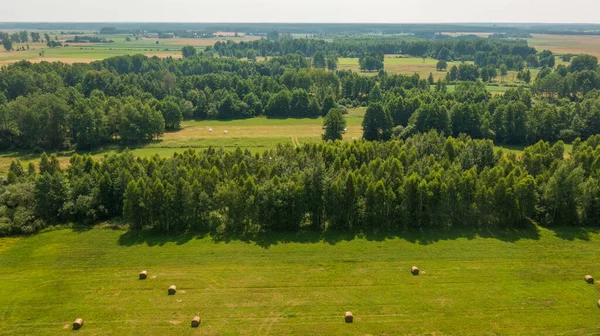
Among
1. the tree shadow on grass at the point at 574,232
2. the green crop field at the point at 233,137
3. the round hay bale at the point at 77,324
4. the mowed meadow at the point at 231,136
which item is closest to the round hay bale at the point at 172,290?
the round hay bale at the point at 77,324

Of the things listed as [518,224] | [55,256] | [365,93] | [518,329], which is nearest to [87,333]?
[55,256]

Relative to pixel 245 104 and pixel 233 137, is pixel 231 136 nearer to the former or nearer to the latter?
pixel 233 137

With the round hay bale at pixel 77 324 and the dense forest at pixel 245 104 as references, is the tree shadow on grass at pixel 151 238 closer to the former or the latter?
the round hay bale at pixel 77 324

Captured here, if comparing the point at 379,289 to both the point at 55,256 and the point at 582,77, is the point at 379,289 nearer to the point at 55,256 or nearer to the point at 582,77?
the point at 55,256

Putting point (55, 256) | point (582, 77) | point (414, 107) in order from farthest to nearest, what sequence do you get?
point (582, 77) < point (414, 107) < point (55, 256)

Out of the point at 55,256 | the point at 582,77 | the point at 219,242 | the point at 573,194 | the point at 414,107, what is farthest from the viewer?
the point at 582,77

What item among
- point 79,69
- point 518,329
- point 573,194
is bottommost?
point 518,329

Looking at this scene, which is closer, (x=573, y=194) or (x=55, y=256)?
(x=55, y=256)

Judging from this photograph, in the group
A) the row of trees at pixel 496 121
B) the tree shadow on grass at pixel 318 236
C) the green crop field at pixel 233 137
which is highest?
the row of trees at pixel 496 121

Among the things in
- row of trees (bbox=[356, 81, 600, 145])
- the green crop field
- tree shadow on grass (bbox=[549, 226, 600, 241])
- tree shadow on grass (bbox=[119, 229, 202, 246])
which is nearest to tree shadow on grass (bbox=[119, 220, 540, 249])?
tree shadow on grass (bbox=[119, 229, 202, 246])
